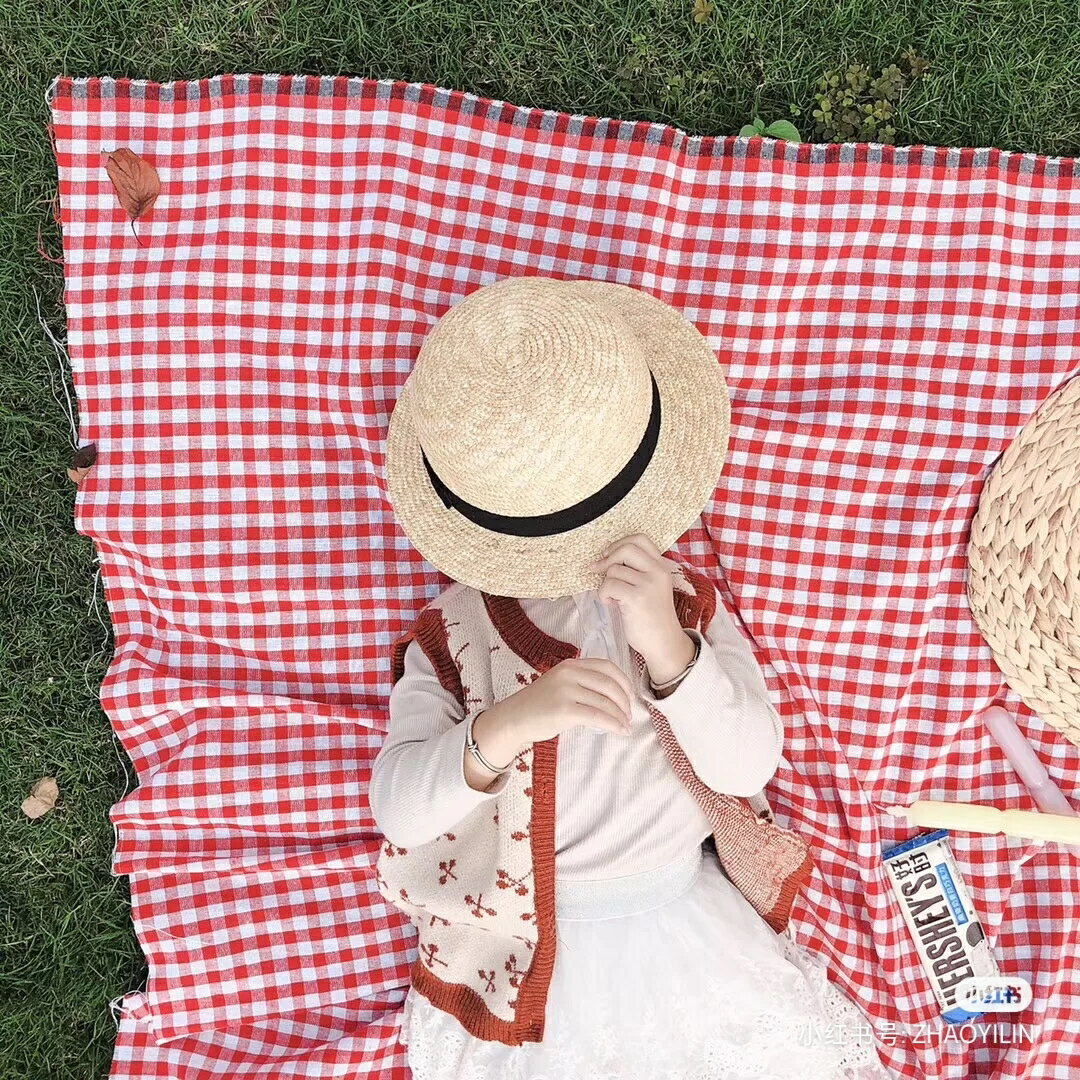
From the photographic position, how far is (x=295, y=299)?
2.20 metres

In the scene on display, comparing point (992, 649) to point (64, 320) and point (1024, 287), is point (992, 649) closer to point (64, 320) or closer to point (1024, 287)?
point (1024, 287)

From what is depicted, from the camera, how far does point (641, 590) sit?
1646 millimetres

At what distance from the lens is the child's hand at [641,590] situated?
5.40 ft

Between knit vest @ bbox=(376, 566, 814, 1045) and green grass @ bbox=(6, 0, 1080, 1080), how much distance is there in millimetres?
754

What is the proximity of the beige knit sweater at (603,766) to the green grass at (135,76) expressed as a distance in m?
0.83

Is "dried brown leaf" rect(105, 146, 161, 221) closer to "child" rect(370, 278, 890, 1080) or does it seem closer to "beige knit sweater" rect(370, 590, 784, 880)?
"child" rect(370, 278, 890, 1080)

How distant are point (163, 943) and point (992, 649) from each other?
1.72 meters

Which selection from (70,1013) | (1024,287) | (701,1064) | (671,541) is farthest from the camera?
(70,1013)

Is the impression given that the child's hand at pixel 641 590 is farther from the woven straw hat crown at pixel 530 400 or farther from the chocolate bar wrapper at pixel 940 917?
the chocolate bar wrapper at pixel 940 917

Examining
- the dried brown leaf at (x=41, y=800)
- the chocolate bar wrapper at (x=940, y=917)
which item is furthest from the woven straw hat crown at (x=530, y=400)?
the dried brown leaf at (x=41, y=800)

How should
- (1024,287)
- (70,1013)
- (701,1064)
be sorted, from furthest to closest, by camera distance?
(70,1013)
(1024,287)
(701,1064)

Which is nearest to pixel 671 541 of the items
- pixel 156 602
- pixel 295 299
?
Answer: pixel 295 299

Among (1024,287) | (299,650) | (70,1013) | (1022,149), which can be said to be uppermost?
(1022,149)

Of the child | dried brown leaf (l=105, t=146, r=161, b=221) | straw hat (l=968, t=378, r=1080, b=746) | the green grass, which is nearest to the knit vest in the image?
the child
